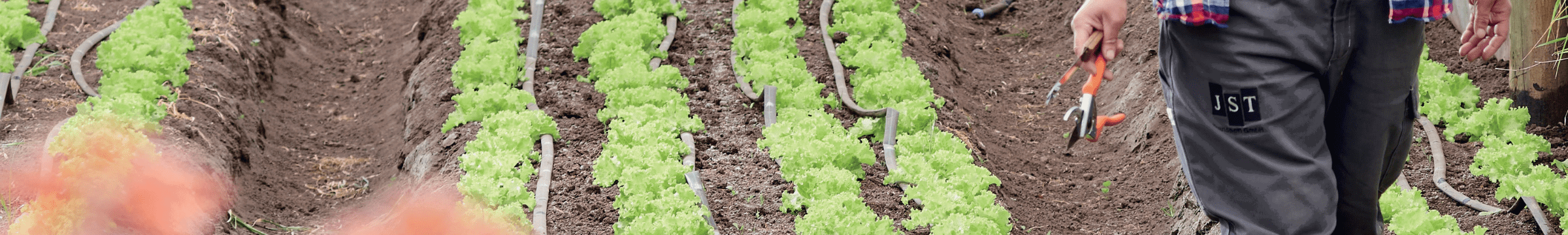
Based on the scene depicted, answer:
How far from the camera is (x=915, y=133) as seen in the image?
15.5 feet

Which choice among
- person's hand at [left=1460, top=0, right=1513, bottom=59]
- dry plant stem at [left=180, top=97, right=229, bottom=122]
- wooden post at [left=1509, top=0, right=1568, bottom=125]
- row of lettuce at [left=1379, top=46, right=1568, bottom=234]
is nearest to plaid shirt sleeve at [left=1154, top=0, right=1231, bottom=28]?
person's hand at [left=1460, top=0, right=1513, bottom=59]

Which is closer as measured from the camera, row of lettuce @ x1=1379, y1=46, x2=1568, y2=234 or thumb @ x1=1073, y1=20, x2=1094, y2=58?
thumb @ x1=1073, y1=20, x2=1094, y2=58

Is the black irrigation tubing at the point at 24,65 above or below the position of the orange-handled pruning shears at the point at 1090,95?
below

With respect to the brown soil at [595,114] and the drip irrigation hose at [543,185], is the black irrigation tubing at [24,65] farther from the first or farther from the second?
the drip irrigation hose at [543,185]

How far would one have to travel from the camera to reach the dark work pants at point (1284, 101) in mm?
2137

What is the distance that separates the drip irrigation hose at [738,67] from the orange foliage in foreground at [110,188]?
227cm

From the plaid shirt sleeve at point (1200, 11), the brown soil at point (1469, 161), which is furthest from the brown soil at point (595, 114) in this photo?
the plaid shirt sleeve at point (1200, 11)

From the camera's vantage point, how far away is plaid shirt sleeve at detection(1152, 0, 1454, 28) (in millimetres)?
2107

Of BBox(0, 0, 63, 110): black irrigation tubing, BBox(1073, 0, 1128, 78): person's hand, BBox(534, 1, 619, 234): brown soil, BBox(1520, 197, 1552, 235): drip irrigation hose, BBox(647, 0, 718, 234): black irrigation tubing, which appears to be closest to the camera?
BBox(1073, 0, 1128, 78): person's hand

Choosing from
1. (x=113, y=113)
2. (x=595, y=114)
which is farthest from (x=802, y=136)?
(x=113, y=113)

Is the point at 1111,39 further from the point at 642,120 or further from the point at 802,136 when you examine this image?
the point at 642,120

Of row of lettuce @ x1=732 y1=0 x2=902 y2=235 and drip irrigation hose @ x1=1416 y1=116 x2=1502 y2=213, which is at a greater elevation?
drip irrigation hose @ x1=1416 y1=116 x2=1502 y2=213

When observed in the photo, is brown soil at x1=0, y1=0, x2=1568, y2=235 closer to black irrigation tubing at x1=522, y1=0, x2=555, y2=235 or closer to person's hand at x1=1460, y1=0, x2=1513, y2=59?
black irrigation tubing at x1=522, y1=0, x2=555, y2=235

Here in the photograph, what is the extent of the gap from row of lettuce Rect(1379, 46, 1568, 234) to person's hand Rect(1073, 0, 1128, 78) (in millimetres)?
1797
